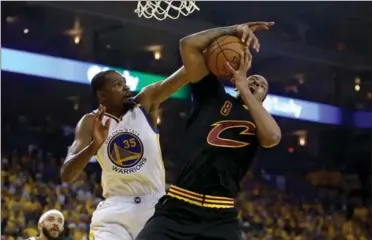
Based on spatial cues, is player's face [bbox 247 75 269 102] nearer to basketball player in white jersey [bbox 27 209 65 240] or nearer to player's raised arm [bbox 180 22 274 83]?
player's raised arm [bbox 180 22 274 83]

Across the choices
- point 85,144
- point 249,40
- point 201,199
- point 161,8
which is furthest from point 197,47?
point 161,8

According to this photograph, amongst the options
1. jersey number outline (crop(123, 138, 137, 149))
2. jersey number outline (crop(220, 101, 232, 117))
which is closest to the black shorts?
jersey number outline (crop(220, 101, 232, 117))

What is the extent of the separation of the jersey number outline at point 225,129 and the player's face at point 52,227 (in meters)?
3.55


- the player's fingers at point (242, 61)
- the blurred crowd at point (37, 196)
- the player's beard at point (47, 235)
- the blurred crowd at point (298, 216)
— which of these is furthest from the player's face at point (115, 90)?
the blurred crowd at point (298, 216)

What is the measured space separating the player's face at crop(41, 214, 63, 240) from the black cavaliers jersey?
3.40 metres

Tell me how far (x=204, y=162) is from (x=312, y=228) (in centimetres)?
1060

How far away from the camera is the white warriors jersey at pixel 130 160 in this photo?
4.22 metres

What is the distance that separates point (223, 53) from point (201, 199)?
0.68 meters

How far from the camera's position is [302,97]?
1589cm

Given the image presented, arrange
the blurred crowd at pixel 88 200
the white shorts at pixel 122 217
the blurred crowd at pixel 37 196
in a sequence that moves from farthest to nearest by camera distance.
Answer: the blurred crowd at pixel 88 200
the blurred crowd at pixel 37 196
the white shorts at pixel 122 217

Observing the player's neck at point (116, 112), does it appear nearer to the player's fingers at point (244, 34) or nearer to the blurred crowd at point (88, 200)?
the player's fingers at point (244, 34)

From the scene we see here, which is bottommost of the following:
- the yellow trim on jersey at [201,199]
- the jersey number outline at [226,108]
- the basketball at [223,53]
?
the yellow trim on jersey at [201,199]

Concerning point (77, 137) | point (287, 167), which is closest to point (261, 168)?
point (287, 167)

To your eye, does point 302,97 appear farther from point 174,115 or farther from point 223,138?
point 223,138
